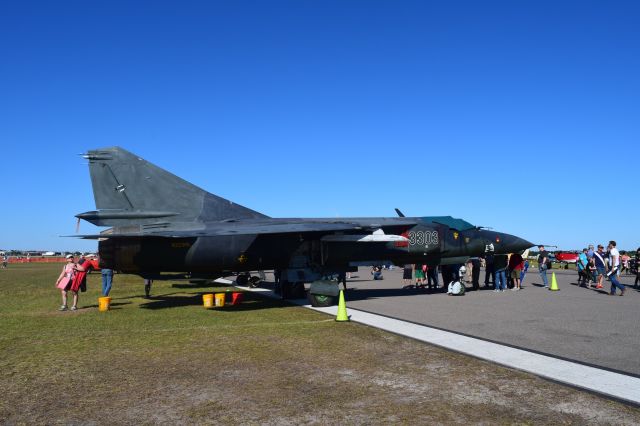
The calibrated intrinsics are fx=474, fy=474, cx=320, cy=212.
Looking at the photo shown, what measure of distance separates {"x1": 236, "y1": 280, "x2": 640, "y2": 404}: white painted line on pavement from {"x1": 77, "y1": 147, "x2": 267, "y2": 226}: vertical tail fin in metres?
8.39

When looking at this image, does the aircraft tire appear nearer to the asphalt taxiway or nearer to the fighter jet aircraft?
the fighter jet aircraft

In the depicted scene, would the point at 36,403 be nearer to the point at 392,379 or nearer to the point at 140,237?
the point at 392,379

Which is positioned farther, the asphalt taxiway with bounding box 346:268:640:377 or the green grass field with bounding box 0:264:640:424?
the asphalt taxiway with bounding box 346:268:640:377

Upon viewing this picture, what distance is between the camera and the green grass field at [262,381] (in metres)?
5.59

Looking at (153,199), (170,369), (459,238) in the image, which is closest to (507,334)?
(170,369)

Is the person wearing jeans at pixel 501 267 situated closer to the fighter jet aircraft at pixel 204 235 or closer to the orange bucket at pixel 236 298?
Answer: the fighter jet aircraft at pixel 204 235

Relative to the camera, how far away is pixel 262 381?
7.03m

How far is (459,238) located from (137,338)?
1419 cm

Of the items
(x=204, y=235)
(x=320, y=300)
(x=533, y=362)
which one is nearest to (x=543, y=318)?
(x=533, y=362)

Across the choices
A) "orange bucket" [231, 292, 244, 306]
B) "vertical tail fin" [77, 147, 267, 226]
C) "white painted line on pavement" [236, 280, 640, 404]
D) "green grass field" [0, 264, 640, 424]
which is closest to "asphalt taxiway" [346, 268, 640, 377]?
"white painted line on pavement" [236, 280, 640, 404]

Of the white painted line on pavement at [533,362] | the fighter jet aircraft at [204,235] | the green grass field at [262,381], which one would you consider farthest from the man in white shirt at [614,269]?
the green grass field at [262,381]

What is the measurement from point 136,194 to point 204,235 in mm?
3645

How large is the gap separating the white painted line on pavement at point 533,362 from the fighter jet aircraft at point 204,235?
17.9ft

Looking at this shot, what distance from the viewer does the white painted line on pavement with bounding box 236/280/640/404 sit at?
21.1 feet
